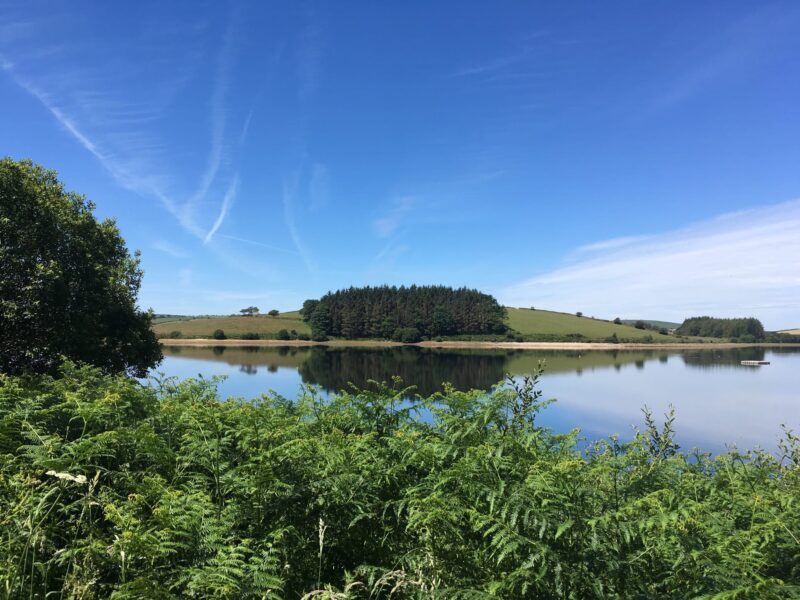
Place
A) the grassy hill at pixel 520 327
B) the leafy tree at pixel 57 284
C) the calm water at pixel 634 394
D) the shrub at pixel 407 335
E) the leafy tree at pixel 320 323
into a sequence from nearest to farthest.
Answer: the leafy tree at pixel 57 284 → the calm water at pixel 634 394 → the grassy hill at pixel 520 327 → the leafy tree at pixel 320 323 → the shrub at pixel 407 335

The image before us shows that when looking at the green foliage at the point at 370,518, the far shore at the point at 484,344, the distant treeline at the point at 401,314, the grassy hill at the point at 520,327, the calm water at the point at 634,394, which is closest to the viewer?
the green foliage at the point at 370,518

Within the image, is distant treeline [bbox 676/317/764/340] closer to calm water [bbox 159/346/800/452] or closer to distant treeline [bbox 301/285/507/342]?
distant treeline [bbox 301/285/507/342]

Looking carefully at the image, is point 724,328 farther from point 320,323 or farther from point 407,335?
point 320,323

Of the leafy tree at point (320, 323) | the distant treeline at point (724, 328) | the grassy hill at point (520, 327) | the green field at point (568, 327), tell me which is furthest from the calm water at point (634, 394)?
the distant treeline at point (724, 328)

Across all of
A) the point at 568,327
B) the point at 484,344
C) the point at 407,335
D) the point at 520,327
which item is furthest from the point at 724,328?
the point at 407,335

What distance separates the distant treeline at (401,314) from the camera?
14112 centimetres

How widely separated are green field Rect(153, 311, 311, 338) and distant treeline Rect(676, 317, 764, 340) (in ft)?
471

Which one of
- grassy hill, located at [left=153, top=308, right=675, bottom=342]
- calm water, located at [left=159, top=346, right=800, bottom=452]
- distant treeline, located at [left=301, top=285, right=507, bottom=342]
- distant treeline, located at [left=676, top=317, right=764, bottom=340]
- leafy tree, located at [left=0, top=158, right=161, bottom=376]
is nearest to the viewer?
leafy tree, located at [left=0, top=158, right=161, bottom=376]

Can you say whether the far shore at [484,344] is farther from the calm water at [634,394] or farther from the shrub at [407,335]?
the calm water at [634,394]

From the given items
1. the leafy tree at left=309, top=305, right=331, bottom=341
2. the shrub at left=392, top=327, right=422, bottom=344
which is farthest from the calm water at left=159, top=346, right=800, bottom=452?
the shrub at left=392, top=327, right=422, bottom=344

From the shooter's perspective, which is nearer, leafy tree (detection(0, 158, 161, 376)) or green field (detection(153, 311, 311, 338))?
leafy tree (detection(0, 158, 161, 376))

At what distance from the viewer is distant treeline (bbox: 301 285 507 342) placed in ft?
463

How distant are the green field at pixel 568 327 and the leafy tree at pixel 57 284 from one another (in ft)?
432

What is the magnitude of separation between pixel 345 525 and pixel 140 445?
1.71 metres
